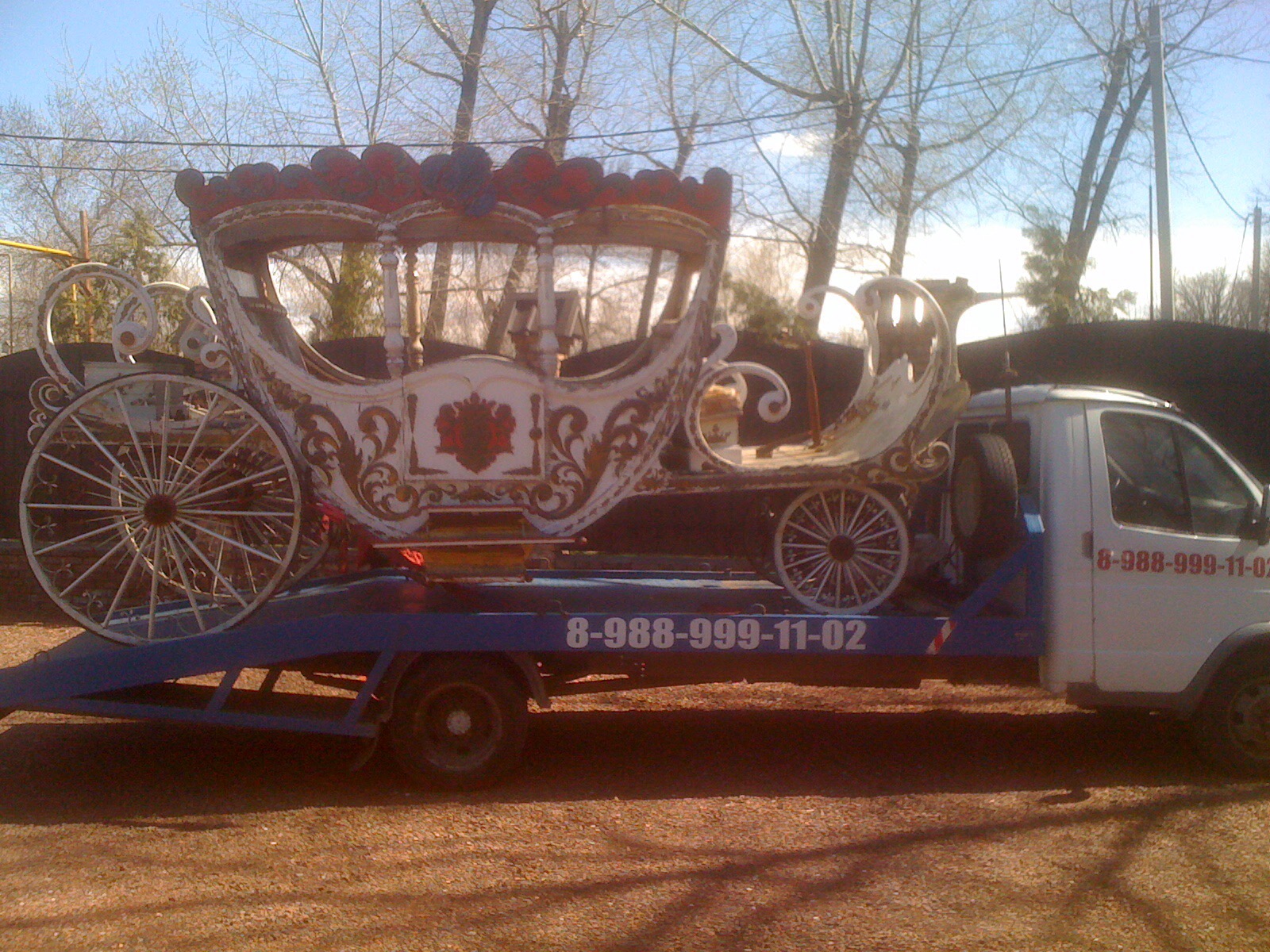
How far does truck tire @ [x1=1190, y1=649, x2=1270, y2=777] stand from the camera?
5.43 metres

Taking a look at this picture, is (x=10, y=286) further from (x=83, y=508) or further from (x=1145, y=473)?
(x=1145, y=473)

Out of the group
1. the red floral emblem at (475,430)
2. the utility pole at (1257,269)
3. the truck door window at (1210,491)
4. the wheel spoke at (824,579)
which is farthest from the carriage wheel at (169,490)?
the utility pole at (1257,269)

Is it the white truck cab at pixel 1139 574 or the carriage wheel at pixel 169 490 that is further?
the white truck cab at pixel 1139 574

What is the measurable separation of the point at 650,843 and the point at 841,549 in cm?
188

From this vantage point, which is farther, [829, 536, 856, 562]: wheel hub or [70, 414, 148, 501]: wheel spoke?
[829, 536, 856, 562]: wheel hub

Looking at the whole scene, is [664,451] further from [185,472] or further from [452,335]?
[452,335]

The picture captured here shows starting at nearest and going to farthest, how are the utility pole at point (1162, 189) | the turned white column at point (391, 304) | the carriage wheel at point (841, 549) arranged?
the turned white column at point (391, 304) < the carriage wheel at point (841, 549) < the utility pole at point (1162, 189)

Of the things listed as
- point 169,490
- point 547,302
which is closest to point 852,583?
point 547,302

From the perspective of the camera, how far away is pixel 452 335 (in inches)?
414

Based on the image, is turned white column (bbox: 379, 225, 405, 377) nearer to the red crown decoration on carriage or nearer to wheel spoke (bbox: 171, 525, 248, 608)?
the red crown decoration on carriage

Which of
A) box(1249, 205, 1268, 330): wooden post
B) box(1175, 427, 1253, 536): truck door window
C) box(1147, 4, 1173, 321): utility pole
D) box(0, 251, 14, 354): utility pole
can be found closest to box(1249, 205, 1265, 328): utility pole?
box(1249, 205, 1268, 330): wooden post

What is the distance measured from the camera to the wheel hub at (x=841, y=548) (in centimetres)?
562

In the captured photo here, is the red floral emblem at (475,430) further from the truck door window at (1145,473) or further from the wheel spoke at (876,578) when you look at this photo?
the truck door window at (1145,473)

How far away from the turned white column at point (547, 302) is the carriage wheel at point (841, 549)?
147 cm
